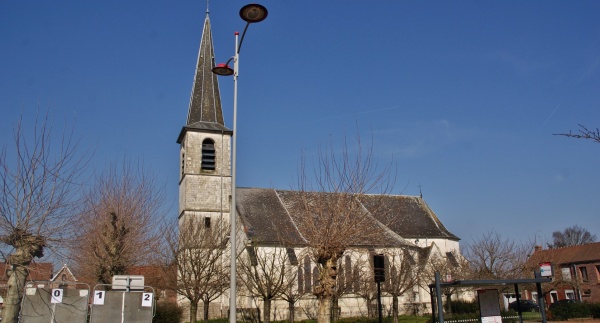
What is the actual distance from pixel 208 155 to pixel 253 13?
27039 millimetres

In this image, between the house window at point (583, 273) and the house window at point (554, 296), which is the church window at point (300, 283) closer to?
the house window at point (554, 296)

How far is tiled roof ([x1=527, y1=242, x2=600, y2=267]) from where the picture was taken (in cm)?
4771

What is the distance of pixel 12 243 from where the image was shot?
12617 millimetres

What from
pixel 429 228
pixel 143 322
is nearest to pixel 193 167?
pixel 429 228

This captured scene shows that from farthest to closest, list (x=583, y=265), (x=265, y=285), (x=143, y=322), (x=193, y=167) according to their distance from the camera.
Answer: (x=583, y=265), (x=193, y=167), (x=265, y=285), (x=143, y=322)

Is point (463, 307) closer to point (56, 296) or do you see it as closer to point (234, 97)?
point (234, 97)

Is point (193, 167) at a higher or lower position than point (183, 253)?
higher

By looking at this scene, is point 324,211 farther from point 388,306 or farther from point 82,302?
point 388,306

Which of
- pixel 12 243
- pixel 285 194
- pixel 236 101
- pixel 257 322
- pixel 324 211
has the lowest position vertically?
pixel 257 322

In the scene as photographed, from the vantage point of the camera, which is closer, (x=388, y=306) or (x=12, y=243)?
(x=12, y=243)

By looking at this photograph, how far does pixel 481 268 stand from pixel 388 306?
8978 mm

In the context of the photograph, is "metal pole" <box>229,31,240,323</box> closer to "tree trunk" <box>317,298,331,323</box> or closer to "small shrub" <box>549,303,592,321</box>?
"tree trunk" <box>317,298,331,323</box>

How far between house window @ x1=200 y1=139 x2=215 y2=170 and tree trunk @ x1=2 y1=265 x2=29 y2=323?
2502 cm

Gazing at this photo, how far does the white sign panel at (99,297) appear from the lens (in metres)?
13.2
